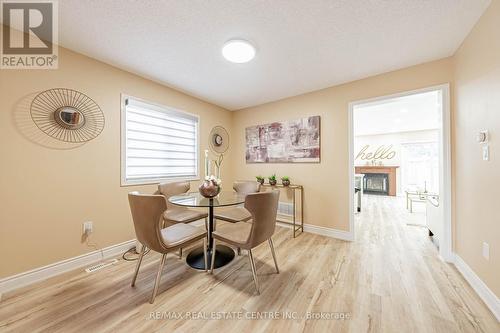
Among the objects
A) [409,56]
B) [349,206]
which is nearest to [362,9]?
[409,56]

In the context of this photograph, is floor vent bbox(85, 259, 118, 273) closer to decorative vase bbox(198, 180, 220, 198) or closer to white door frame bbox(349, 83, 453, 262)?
decorative vase bbox(198, 180, 220, 198)

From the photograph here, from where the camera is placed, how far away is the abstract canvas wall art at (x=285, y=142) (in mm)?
3004

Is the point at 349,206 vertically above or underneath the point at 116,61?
underneath

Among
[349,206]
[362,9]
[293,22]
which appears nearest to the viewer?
[362,9]

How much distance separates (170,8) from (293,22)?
3.35ft

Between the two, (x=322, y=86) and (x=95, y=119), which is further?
(x=322, y=86)

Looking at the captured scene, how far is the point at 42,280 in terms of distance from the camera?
5.65ft

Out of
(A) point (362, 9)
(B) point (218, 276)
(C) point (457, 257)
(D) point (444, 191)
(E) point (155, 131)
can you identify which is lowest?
(B) point (218, 276)

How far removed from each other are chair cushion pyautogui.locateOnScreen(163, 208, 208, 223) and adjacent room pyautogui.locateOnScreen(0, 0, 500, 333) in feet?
0.13

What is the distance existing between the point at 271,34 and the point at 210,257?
7.99 feet

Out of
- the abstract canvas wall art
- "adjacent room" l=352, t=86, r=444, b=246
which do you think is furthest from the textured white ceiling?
the abstract canvas wall art

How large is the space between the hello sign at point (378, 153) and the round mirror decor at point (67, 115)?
8154mm

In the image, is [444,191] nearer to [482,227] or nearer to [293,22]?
[482,227]

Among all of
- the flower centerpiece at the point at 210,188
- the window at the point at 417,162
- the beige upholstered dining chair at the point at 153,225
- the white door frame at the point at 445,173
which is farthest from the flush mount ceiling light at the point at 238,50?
the window at the point at 417,162
